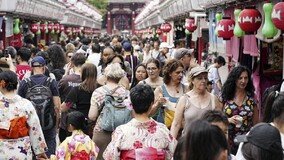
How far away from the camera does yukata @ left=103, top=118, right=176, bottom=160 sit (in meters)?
6.13

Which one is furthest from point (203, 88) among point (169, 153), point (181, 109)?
→ point (169, 153)

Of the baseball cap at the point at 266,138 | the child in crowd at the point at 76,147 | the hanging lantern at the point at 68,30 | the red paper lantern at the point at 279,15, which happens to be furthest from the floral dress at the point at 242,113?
the hanging lantern at the point at 68,30

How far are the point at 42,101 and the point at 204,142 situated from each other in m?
5.67

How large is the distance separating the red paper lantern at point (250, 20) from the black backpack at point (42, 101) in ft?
8.86

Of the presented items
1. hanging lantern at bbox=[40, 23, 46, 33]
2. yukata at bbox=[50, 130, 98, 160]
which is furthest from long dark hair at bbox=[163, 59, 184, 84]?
hanging lantern at bbox=[40, 23, 46, 33]

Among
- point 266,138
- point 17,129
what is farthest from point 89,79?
point 266,138

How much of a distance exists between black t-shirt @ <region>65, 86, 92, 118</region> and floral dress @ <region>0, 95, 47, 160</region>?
174 centimetres

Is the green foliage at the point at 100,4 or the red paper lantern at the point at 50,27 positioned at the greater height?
the red paper lantern at the point at 50,27

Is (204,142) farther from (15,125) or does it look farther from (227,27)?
(227,27)

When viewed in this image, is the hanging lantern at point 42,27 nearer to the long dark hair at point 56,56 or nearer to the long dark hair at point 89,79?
the long dark hair at point 56,56

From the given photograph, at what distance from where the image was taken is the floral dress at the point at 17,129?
7.64 meters

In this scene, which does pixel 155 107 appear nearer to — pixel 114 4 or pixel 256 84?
pixel 256 84

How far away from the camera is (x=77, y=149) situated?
24.6 ft

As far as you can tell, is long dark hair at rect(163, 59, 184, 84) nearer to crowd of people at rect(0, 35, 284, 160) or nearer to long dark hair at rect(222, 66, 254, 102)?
crowd of people at rect(0, 35, 284, 160)
